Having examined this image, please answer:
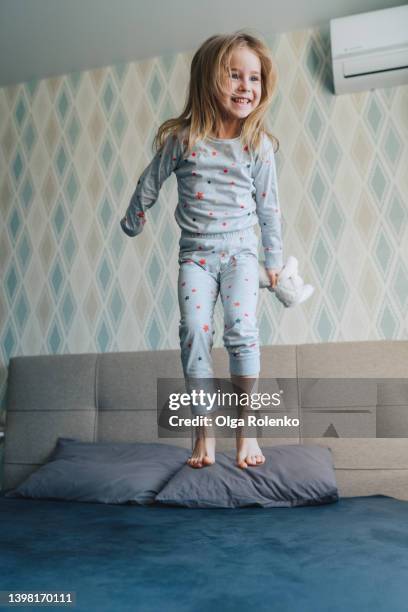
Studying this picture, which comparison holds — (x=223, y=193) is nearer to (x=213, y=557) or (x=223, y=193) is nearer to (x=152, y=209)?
(x=213, y=557)

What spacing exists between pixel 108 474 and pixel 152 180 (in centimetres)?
161

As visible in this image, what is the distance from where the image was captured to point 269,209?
1.40m

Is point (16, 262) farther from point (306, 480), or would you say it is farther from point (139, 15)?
point (306, 480)

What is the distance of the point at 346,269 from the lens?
3.09 metres

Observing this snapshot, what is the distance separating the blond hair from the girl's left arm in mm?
63

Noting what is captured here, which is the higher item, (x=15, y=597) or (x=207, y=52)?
(x=207, y=52)

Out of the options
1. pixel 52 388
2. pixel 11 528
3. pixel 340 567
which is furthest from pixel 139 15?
pixel 340 567

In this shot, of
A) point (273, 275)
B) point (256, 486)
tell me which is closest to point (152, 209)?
point (256, 486)

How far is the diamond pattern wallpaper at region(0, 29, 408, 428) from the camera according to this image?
3088 mm

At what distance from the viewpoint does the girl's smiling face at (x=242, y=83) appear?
4.02 ft

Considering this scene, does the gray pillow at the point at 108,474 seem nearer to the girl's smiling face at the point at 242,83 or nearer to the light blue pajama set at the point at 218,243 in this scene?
the light blue pajama set at the point at 218,243

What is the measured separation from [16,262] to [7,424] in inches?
37.6

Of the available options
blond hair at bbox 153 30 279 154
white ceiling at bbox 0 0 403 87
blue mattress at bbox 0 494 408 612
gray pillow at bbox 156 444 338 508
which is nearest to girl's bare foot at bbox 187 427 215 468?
blue mattress at bbox 0 494 408 612

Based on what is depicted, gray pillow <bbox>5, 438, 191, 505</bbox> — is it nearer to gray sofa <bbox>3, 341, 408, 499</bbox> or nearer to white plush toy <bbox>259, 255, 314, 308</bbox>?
gray sofa <bbox>3, 341, 408, 499</bbox>
